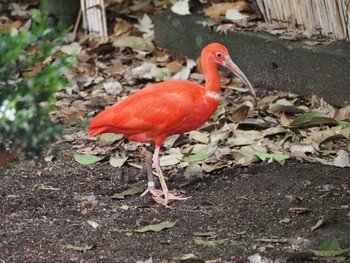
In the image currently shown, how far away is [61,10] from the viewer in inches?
352

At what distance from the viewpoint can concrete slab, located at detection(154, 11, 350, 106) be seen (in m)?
6.79

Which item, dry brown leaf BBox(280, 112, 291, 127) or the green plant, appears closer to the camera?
the green plant

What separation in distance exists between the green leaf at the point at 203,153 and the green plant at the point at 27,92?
2191 mm

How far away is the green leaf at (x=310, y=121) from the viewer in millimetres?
6285

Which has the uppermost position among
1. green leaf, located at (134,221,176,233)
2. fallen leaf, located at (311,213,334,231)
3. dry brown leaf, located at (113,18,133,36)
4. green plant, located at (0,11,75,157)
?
green plant, located at (0,11,75,157)

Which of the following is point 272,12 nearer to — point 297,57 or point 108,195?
point 297,57

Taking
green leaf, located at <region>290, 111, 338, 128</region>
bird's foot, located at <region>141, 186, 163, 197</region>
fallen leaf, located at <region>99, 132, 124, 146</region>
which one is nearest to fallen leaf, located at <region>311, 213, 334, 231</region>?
bird's foot, located at <region>141, 186, 163, 197</region>

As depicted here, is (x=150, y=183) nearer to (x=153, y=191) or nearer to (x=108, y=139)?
(x=153, y=191)

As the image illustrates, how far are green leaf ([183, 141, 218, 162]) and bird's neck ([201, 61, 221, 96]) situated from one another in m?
0.55

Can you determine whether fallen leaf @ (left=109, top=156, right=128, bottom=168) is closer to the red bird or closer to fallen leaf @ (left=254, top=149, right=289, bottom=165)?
the red bird

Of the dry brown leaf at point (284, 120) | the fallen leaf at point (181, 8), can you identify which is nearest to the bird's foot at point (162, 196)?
the dry brown leaf at point (284, 120)

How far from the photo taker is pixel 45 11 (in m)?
8.99

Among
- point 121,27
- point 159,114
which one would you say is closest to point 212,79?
point 159,114

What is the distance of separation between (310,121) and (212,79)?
1.01 m
